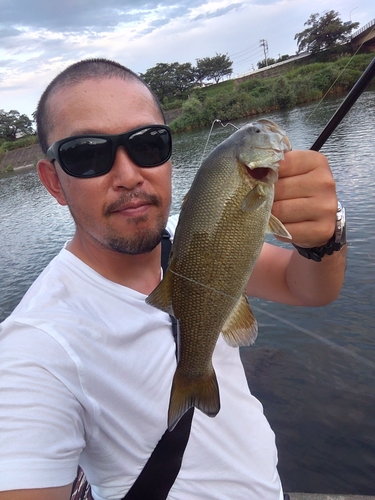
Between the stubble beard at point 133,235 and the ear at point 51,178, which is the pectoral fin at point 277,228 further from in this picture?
the ear at point 51,178

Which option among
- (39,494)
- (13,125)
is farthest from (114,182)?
(13,125)

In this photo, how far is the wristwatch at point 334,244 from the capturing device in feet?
5.26

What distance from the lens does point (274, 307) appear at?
7.34 metres

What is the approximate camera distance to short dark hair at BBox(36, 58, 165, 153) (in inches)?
73.5

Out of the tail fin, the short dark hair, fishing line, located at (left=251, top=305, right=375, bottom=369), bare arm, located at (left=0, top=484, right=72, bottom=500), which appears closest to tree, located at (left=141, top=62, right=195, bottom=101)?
fishing line, located at (left=251, top=305, right=375, bottom=369)

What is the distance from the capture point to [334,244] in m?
1.64

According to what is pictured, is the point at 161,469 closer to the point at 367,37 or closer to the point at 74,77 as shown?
the point at 74,77

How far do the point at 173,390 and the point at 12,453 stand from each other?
24.5 inches

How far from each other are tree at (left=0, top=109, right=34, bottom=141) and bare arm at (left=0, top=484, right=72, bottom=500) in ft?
287

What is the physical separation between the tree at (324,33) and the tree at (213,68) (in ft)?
84.1

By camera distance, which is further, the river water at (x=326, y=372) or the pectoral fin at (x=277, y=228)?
the river water at (x=326, y=372)

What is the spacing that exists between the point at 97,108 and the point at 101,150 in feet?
0.77

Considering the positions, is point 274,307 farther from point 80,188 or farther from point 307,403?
point 80,188

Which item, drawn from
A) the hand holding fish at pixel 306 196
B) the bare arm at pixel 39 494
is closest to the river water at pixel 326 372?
the bare arm at pixel 39 494
